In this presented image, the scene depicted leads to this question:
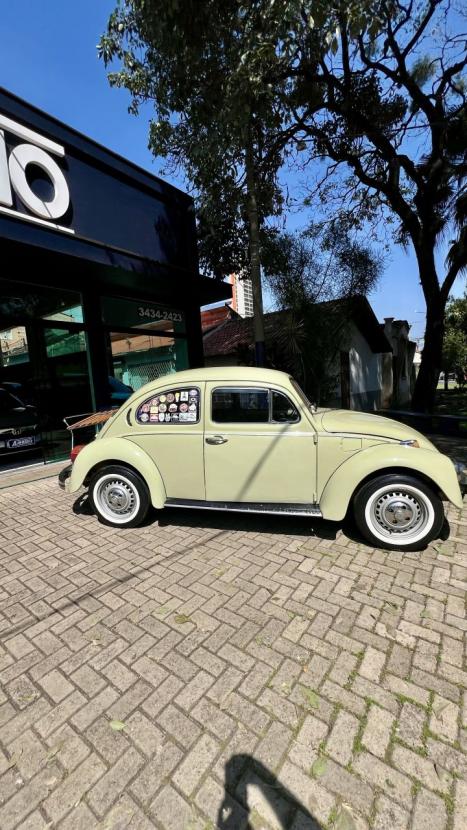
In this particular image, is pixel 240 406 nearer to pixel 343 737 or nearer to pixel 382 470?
pixel 382 470

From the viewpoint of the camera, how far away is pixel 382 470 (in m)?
3.50

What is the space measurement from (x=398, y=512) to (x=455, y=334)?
3637 centimetres

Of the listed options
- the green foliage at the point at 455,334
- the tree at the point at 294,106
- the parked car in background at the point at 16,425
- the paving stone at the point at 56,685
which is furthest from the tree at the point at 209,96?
the green foliage at the point at 455,334

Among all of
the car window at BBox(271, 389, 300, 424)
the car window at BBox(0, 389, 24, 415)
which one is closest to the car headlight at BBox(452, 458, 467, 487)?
the car window at BBox(271, 389, 300, 424)

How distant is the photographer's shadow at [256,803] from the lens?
4.91ft

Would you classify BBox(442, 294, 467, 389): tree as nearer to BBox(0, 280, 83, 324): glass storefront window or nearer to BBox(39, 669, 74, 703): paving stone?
BBox(0, 280, 83, 324): glass storefront window

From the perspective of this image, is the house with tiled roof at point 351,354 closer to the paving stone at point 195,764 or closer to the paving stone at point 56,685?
the paving stone at point 56,685

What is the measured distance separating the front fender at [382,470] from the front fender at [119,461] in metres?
1.77

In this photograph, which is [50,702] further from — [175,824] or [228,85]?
[228,85]

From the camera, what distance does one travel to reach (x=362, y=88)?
31.5ft

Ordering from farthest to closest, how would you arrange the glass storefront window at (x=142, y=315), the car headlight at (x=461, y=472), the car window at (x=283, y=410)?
the glass storefront window at (x=142, y=315)
the car window at (x=283, y=410)
the car headlight at (x=461, y=472)

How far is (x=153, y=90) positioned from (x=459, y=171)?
7.88 meters

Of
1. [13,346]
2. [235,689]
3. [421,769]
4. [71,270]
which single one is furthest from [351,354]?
[421,769]

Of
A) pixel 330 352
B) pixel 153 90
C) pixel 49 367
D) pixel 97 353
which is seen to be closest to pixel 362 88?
pixel 153 90
